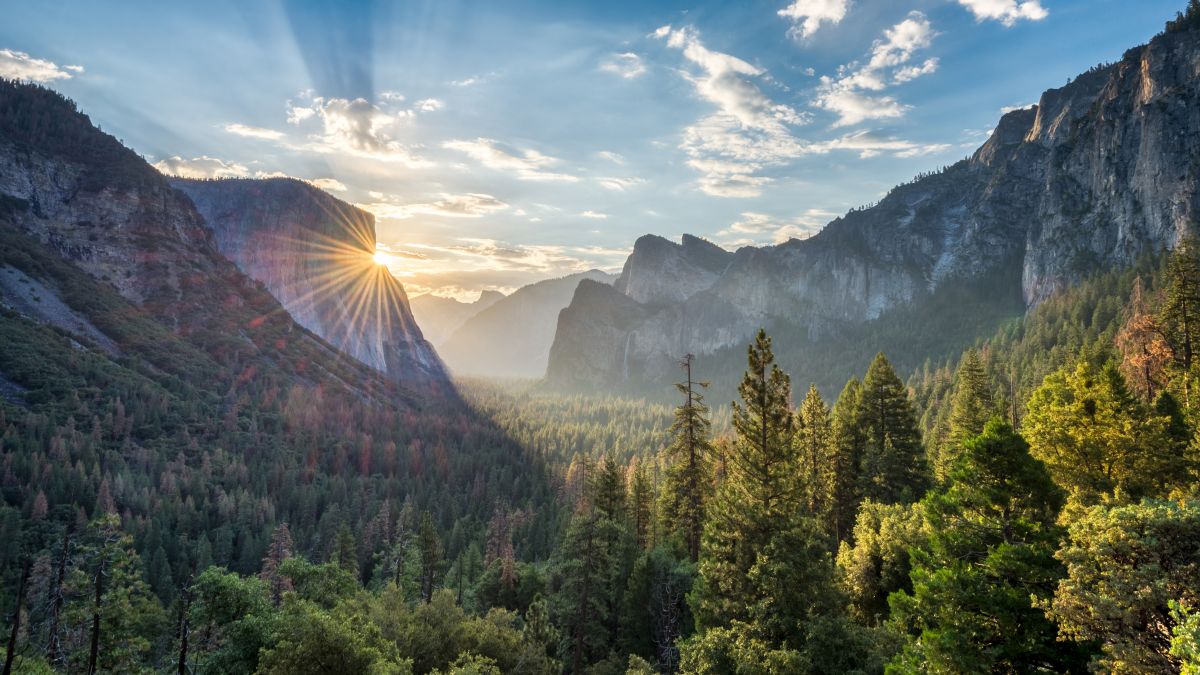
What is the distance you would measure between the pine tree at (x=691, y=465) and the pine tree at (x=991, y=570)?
15.8 metres

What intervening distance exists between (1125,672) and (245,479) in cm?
13421

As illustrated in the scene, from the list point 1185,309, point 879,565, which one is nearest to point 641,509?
point 879,565

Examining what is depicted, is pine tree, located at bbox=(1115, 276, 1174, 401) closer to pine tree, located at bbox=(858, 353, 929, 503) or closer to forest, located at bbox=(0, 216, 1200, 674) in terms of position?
forest, located at bbox=(0, 216, 1200, 674)

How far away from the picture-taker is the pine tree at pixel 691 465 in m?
32.9

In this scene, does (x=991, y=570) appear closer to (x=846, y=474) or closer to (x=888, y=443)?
(x=888, y=443)

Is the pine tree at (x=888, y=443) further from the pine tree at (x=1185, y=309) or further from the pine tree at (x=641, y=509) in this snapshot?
the pine tree at (x=641, y=509)

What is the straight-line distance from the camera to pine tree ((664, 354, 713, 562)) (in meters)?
32.9

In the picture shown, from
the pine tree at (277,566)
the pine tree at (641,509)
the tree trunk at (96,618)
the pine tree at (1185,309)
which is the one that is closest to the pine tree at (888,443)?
the pine tree at (1185,309)

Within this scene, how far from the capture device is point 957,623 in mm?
14273

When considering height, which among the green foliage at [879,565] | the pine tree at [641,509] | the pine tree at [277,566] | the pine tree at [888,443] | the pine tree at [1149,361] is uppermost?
the pine tree at [1149,361]

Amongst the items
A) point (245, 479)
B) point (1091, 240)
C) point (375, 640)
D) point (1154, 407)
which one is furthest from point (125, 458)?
point (1091, 240)

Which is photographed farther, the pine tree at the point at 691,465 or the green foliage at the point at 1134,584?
the pine tree at the point at 691,465

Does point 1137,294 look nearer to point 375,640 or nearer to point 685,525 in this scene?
point 685,525

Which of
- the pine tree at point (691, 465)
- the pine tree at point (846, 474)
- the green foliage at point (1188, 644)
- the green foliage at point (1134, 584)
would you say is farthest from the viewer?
the pine tree at point (846, 474)
